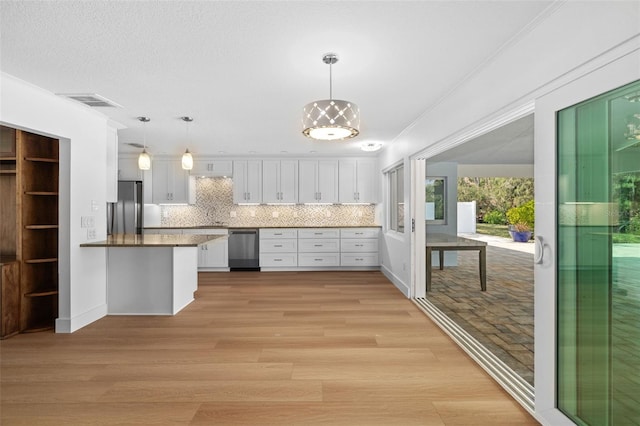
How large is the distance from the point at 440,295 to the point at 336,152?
3.29 metres

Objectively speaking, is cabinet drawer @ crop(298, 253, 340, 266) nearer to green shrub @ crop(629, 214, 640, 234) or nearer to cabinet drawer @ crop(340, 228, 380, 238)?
cabinet drawer @ crop(340, 228, 380, 238)

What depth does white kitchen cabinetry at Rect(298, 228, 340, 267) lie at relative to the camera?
274 inches

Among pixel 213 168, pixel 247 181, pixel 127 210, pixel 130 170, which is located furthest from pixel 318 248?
pixel 130 170

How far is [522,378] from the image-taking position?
248cm

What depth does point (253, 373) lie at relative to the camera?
8.71 ft

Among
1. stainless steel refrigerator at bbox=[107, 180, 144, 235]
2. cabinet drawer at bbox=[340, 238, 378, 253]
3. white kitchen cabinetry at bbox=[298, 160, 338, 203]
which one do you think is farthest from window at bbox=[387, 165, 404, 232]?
stainless steel refrigerator at bbox=[107, 180, 144, 235]

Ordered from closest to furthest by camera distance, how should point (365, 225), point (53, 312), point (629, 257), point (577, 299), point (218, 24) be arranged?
point (629, 257) → point (577, 299) → point (218, 24) → point (53, 312) → point (365, 225)

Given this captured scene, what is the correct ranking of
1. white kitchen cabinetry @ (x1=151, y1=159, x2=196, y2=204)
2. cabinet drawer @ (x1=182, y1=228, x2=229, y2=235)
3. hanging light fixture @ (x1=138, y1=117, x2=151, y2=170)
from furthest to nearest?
white kitchen cabinetry @ (x1=151, y1=159, x2=196, y2=204), cabinet drawer @ (x1=182, y1=228, x2=229, y2=235), hanging light fixture @ (x1=138, y1=117, x2=151, y2=170)

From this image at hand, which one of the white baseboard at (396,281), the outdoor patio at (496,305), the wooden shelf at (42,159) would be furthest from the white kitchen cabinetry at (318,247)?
the wooden shelf at (42,159)

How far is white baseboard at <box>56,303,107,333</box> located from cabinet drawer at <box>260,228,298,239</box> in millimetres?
3215

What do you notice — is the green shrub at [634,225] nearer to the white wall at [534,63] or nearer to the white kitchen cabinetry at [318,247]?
the white wall at [534,63]

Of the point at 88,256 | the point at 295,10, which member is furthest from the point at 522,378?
the point at 88,256

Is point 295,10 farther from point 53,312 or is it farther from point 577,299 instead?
point 53,312

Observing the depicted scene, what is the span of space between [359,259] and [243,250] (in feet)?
7.64
